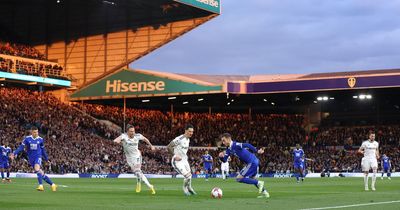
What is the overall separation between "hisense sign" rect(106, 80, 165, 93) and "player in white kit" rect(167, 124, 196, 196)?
44.3 metres

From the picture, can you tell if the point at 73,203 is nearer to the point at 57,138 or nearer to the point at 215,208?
the point at 215,208

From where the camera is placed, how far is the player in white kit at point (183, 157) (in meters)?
20.8

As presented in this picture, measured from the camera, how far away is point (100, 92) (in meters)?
69.1

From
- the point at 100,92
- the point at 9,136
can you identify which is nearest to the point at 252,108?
the point at 100,92

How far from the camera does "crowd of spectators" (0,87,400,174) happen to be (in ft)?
189

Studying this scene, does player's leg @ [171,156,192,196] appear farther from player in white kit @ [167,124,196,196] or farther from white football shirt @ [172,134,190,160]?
white football shirt @ [172,134,190,160]

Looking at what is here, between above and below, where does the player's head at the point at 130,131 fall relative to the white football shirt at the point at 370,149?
above

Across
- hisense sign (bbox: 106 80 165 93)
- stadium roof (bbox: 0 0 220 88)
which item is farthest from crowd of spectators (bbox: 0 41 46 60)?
hisense sign (bbox: 106 80 165 93)

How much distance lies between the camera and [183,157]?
2169cm

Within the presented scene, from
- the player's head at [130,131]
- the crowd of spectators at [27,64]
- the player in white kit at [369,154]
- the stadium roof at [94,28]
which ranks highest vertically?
the stadium roof at [94,28]

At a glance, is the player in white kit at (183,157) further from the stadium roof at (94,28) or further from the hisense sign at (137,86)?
the stadium roof at (94,28)

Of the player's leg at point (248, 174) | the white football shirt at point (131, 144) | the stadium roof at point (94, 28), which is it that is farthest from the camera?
the stadium roof at point (94, 28)

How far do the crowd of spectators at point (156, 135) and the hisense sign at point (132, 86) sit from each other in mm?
4496

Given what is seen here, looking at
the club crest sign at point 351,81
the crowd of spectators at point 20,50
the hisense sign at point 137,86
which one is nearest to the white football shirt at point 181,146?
the hisense sign at point 137,86
